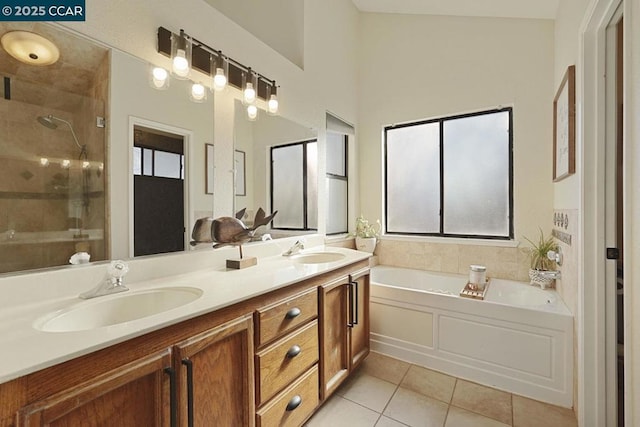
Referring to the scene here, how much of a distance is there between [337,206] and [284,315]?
6.60ft

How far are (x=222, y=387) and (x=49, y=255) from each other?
857 millimetres

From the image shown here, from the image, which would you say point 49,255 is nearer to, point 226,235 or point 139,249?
point 139,249

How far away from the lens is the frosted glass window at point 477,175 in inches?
111

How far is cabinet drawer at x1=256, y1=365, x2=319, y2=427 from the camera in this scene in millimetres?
1306

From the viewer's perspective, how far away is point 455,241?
2.99 metres

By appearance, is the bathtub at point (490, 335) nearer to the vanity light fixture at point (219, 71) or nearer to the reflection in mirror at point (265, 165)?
the reflection in mirror at point (265, 165)

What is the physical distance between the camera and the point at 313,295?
159 cm

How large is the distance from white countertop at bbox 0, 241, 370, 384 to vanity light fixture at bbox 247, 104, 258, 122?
3.13 feet

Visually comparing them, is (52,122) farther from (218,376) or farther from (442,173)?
(442,173)

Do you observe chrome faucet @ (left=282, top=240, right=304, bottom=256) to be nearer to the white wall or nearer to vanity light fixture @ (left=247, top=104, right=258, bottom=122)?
vanity light fixture @ (left=247, top=104, right=258, bottom=122)

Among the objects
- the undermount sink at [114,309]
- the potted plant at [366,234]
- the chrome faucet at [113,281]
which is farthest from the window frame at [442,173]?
the chrome faucet at [113,281]

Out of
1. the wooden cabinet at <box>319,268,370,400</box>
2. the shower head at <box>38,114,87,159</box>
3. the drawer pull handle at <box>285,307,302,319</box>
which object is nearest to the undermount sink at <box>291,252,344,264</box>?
the wooden cabinet at <box>319,268,370,400</box>

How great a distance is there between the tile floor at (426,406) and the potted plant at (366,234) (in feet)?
4.29

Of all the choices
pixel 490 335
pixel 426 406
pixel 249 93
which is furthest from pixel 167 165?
pixel 490 335
